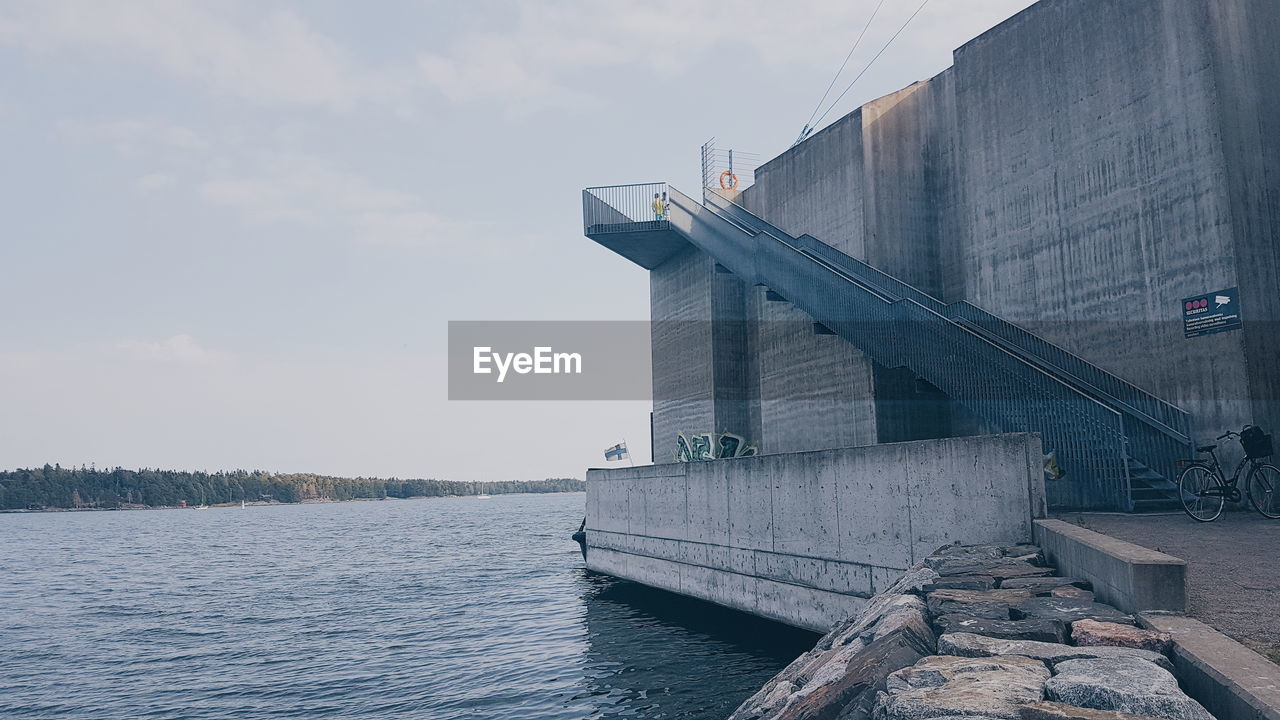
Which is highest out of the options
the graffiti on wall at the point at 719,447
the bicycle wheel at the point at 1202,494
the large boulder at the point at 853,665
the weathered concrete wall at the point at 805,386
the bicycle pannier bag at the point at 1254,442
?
the weathered concrete wall at the point at 805,386

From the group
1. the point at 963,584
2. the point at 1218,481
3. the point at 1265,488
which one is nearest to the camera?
the point at 963,584

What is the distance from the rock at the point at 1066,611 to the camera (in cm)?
652

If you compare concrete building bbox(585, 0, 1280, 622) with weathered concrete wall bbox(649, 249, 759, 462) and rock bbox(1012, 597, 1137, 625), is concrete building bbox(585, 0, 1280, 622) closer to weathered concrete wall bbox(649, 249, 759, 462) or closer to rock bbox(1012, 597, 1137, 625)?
weathered concrete wall bbox(649, 249, 759, 462)

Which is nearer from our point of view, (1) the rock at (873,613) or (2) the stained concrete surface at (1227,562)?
(2) the stained concrete surface at (1227,562)

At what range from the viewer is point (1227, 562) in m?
9.26

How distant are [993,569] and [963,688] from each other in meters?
4.92

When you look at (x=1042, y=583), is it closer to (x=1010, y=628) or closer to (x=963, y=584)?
(x=963, y=584)

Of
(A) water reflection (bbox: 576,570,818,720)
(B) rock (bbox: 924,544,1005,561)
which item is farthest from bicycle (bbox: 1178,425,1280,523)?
(A) water reflection (bbox: 576,570,818,720)

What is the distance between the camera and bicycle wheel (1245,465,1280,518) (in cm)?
1327

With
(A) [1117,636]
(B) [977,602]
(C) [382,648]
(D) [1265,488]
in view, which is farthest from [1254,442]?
(C) [382,648]

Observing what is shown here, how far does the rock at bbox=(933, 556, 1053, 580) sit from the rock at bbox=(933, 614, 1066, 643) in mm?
2302

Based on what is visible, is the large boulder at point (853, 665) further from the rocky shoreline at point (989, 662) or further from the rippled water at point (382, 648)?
the rippled water at point (382, 648)

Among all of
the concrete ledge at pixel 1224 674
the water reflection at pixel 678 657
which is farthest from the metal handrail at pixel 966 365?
the concrete ledge at pixel 1224 674

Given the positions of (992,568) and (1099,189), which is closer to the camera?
(992,568)
